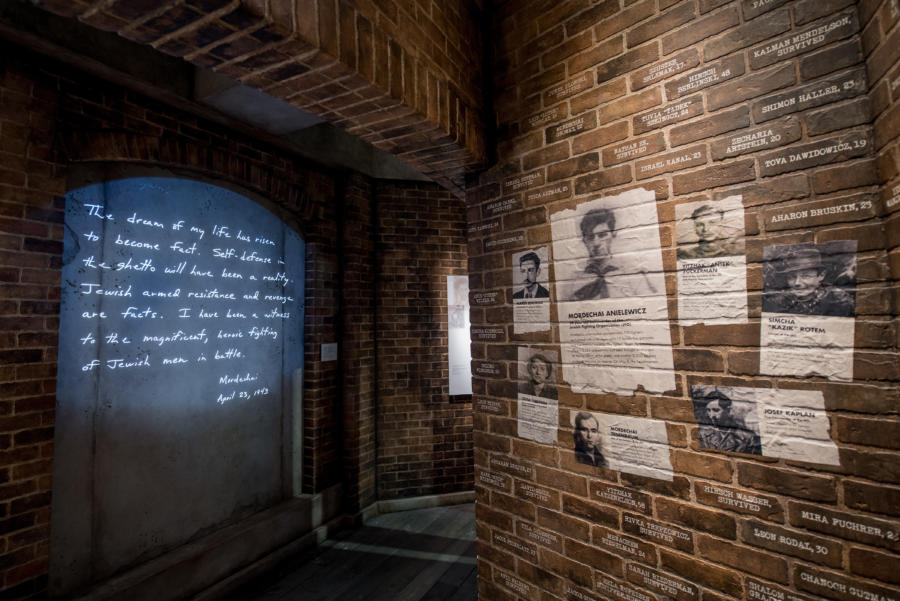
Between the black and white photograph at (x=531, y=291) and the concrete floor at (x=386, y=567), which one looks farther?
the concrete floor at (x=386, y=567)

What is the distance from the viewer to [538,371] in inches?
64.9

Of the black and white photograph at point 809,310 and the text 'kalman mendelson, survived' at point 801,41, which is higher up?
the text 'kalman mendelson, survived' at point 801,41

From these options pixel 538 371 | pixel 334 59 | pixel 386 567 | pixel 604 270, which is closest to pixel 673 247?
pixel 604 270

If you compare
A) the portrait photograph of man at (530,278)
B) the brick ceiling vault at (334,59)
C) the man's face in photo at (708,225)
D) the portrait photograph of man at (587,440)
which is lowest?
the portrait photograph of man at (587,440)

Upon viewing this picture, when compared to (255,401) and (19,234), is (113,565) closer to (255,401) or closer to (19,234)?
(255,401)

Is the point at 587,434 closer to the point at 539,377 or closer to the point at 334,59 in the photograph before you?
the point at 539,377

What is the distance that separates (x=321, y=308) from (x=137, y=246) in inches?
62.2

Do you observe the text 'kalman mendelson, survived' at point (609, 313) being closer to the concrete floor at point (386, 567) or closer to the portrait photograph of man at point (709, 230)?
the portrait photograph of man at point (709, 230)

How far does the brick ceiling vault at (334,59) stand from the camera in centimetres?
93

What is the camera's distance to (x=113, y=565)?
244 centimetres

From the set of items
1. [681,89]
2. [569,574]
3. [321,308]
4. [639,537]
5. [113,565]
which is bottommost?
[113,565]

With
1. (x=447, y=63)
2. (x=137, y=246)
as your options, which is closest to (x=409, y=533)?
(x=137, y=246)

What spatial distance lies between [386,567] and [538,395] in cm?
262

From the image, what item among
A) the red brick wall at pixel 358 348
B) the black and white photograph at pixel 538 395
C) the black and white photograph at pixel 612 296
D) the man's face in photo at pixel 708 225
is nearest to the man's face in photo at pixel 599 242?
the black and white photograph at pixel 612 296
